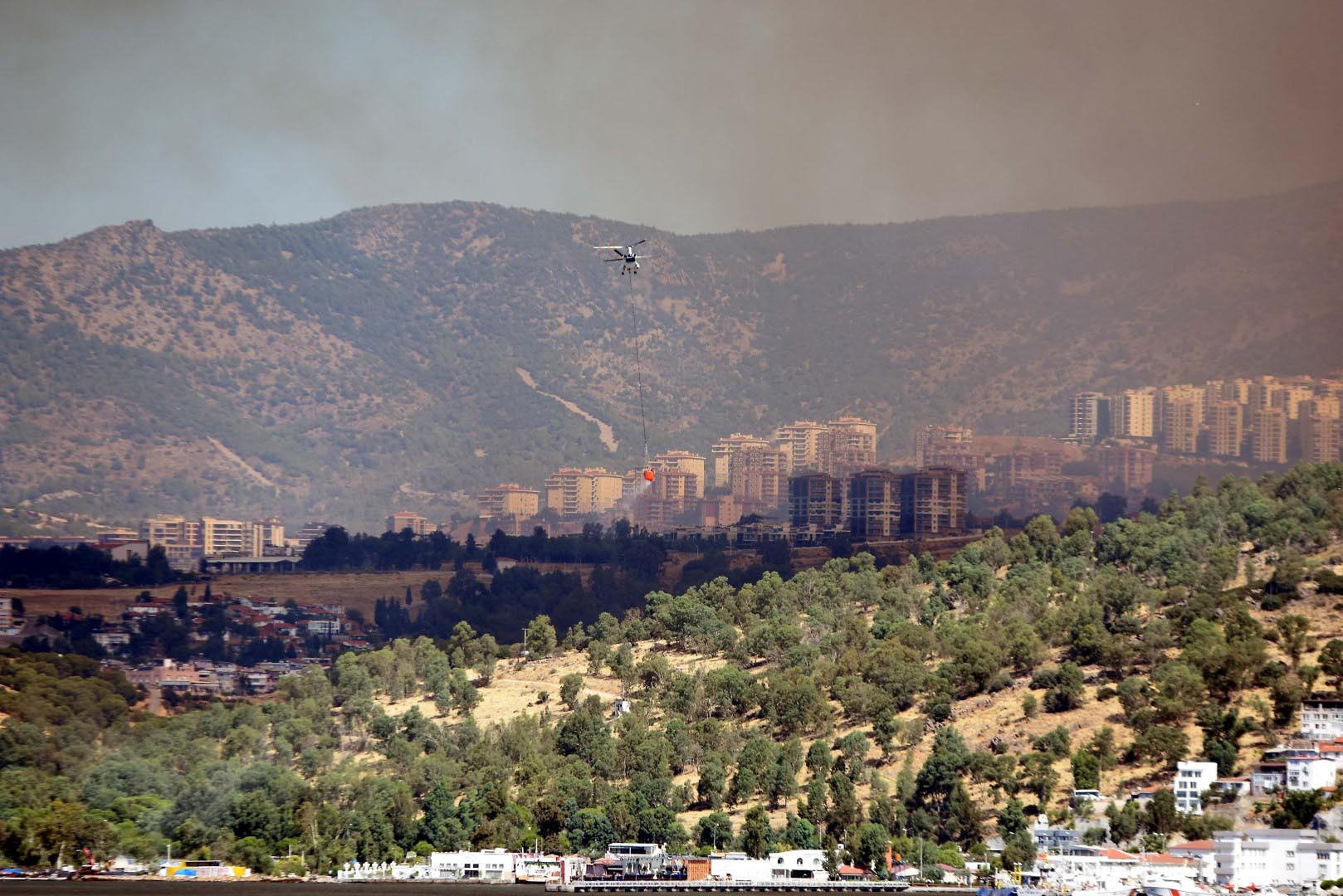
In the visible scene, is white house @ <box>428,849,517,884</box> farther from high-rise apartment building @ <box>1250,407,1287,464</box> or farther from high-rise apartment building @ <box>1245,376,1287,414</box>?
high-rise apartment building @ <box>1245,376,1287,414</box>

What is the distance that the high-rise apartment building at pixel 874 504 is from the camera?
364ft

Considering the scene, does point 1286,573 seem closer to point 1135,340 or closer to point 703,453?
point 1135,340

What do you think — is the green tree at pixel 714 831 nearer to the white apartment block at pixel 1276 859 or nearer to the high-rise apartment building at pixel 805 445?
the white apartment block at pixel 1276 859

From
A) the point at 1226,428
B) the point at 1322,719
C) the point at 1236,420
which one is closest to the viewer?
the point at 1322,719

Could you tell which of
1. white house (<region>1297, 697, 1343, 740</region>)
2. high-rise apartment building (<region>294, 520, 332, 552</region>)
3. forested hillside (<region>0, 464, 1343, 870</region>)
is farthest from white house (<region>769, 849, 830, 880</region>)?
high-rise apartment building (<region>294, 520, 332, 552</region>)

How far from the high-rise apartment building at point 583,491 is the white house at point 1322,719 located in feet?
230

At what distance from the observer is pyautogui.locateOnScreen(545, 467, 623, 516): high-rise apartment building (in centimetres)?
13162

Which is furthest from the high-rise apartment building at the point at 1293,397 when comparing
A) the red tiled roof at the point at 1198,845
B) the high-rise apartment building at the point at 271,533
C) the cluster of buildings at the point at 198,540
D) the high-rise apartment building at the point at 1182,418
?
the red tiled roof at the point at 1198,845

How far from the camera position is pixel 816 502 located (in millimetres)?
117875

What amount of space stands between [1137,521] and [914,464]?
98.0ft

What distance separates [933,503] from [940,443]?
13062 mm

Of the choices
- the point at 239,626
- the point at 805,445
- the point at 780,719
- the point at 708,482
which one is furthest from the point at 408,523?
→ the point at 780,719

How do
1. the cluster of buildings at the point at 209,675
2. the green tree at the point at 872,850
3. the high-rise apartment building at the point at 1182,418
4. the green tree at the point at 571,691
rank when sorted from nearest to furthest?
the green tree at the point at 872,850 < the green tree at the point at 571,691 < the cluster of buildings at the point at 209,675 < the high-rise apartment building at the point at 1182,418

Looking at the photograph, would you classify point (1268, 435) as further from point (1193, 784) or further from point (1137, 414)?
point (1193, 784)
